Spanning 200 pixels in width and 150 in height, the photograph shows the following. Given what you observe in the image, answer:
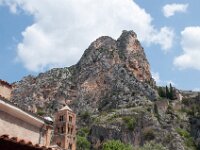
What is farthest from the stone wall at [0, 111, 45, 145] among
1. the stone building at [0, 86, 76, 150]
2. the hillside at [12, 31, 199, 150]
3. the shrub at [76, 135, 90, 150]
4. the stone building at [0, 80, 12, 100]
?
the shrub at [76, 135, 90, 150]

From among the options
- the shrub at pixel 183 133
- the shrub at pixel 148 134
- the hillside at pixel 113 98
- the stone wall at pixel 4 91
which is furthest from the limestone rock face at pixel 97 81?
the stone wall at pixel 4 91

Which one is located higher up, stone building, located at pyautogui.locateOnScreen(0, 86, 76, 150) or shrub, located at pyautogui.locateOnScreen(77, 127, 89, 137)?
shrub, located at pyautogui.locateOnScreen(77, 127, 89, 137)

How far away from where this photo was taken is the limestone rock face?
119m

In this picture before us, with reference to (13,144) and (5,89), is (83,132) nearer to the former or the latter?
(5,89)

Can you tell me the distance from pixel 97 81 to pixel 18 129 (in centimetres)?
11617

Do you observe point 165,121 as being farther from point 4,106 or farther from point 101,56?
point 4,106

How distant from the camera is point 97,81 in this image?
132 m

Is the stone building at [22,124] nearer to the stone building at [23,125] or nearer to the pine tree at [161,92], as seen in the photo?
the stone building at [23,125]

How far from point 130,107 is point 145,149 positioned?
104 ft

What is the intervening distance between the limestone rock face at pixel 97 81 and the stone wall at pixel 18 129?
96956mm

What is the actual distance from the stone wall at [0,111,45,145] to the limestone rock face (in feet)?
318

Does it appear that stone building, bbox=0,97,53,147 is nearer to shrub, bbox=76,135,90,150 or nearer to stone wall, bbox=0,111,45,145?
stone wall, bbox=0,111,45,145

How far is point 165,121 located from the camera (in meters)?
97.5

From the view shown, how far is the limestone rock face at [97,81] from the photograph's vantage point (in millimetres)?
118562
